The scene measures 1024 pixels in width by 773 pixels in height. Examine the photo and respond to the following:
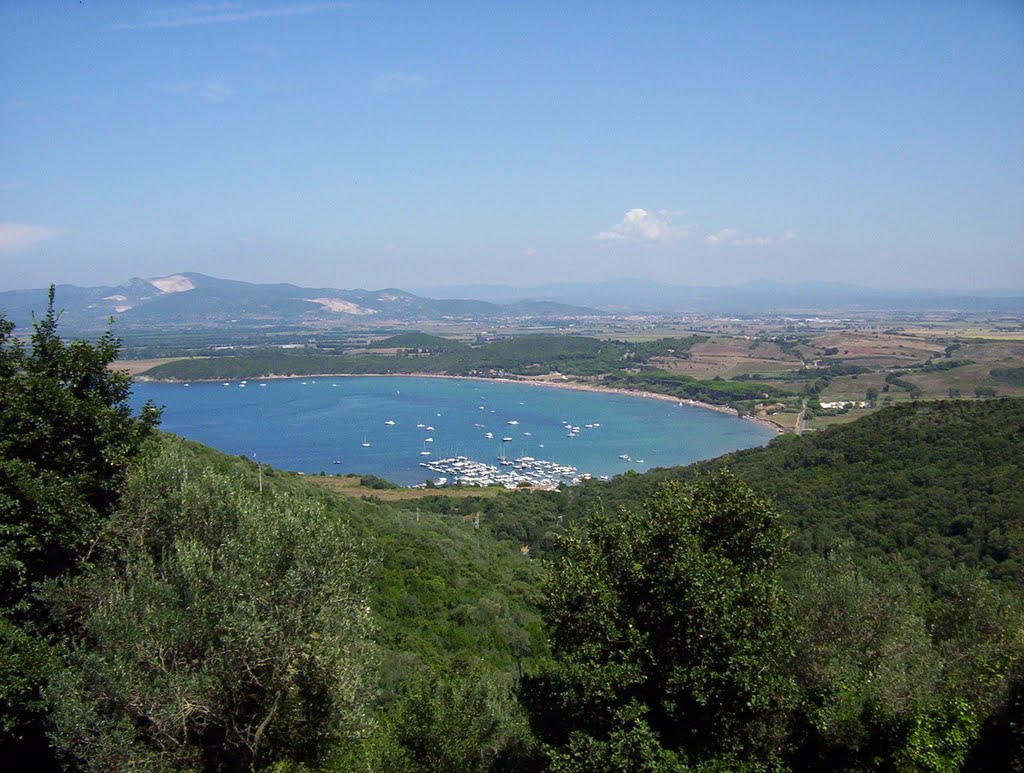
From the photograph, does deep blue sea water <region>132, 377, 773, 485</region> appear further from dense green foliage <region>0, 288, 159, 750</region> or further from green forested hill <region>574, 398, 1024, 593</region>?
dense green foliage <region>0, 288, 159, 750</region>

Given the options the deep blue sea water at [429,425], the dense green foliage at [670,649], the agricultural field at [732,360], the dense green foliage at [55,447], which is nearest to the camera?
the dense green foliage at [670,649]

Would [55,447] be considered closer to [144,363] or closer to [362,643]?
[362,643]

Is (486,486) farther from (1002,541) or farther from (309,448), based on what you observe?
(1002,541)

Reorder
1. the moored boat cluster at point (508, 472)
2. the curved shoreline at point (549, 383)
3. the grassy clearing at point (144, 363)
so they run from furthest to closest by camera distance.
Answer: the grassy clearing at point (144, 363)
the curved shoreline at point (549, 383)
the moored boat cluster at point (508, 472)

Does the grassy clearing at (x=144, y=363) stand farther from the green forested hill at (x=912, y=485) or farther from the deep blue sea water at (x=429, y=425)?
the green forested hill at (x=912, y=485)

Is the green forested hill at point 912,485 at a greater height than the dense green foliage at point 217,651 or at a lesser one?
lesser

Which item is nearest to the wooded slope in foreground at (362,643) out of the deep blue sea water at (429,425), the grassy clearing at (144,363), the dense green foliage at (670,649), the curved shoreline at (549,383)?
the dense green foliage at (670,649)

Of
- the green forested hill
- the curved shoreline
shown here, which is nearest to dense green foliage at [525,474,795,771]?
the green forested hill

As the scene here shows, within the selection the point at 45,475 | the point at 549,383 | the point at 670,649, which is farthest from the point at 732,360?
the point at 45,475

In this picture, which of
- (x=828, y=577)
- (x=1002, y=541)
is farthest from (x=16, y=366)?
(x=1002, y=541)
